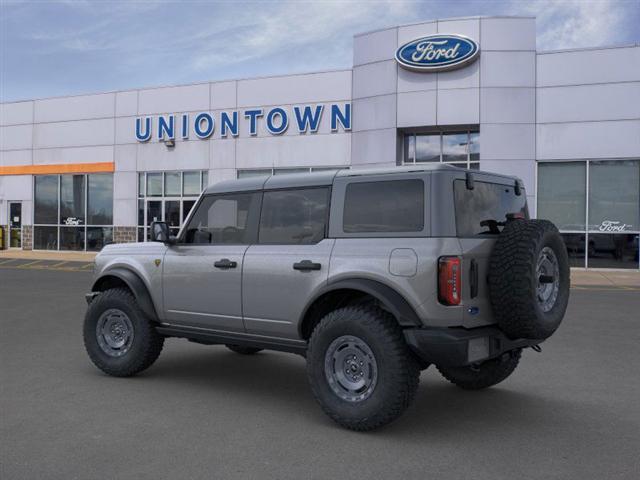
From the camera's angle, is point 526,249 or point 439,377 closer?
point 526,249

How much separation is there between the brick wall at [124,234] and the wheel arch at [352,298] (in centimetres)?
2231

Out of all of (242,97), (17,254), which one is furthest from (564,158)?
(17,254)

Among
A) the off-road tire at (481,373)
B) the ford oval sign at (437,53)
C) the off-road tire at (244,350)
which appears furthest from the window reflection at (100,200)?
the off-road tire at (481,373)

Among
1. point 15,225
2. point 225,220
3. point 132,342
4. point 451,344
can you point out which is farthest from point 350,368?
point 15,225

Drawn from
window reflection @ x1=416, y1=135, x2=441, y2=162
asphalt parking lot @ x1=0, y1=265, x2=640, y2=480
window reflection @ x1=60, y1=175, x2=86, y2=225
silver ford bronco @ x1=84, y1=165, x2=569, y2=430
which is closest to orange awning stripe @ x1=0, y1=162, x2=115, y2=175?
window reflection @ x1=60, y1=175, x2=86, y2=225

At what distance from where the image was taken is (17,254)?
26781 millimetres

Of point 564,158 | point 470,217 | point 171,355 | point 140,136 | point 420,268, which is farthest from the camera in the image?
point 140,136

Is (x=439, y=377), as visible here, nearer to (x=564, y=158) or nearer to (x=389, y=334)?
(x=389, y=334)

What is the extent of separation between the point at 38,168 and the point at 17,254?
4031 millimetres

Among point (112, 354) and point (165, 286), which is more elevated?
point (165, 286)

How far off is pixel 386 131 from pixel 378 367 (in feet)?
59.3

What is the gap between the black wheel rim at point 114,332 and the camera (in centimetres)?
654

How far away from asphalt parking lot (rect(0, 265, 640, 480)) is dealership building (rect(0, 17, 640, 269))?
13875 millimetres

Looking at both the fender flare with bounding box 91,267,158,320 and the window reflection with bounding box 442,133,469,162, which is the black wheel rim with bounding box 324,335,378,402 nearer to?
the fender flare with bounding box 91,267,158,320
